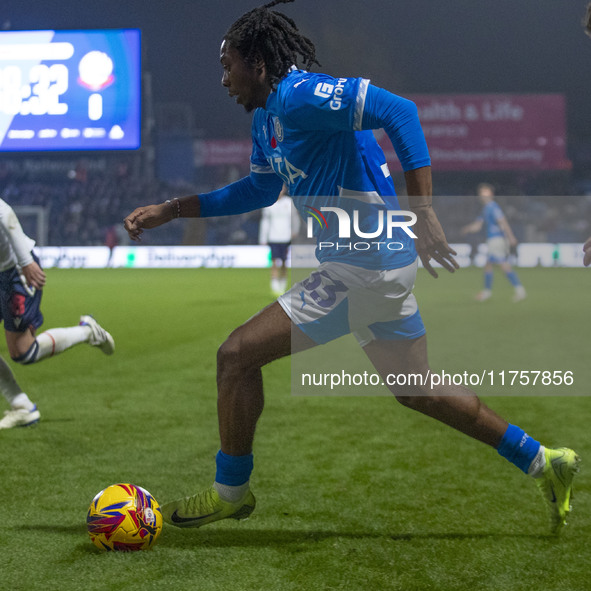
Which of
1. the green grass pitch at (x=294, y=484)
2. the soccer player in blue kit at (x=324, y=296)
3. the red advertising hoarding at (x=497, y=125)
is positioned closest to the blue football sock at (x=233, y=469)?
the soccer player in blue kit at (x=324, y=296)

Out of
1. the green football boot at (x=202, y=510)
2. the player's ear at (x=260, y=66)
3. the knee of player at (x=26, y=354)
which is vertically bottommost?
the green football boot at (x=202, y=510)

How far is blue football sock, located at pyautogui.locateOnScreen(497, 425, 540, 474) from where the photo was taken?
347cm

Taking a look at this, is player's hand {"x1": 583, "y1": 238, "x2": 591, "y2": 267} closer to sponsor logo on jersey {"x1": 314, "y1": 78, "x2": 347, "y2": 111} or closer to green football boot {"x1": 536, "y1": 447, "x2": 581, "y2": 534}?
green football boot {"x1": 536, "y1": 447, "x2": 581, "y2": 534}

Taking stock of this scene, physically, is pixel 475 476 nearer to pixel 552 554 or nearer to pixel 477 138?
pixel 552 554

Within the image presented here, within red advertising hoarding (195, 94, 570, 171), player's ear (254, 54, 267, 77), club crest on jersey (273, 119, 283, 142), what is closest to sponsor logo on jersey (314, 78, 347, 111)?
club crest on jersey (273, 119, 283, 142)

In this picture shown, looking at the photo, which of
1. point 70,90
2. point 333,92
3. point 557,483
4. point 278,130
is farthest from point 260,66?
point 70,90

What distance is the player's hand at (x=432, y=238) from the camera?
3061mm

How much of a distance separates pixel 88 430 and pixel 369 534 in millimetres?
2611

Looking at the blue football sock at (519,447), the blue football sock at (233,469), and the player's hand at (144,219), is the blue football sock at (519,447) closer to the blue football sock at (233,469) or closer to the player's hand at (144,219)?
the blue football sock at (233,469)

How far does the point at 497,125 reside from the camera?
41.8 metres

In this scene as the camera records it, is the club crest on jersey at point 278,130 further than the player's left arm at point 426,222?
Yes

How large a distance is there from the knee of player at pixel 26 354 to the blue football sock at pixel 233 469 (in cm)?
296

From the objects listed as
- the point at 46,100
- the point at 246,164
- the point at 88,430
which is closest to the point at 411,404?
the point at 88,430

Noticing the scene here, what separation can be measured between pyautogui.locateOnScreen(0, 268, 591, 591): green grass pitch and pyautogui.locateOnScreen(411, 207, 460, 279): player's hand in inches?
45.7
